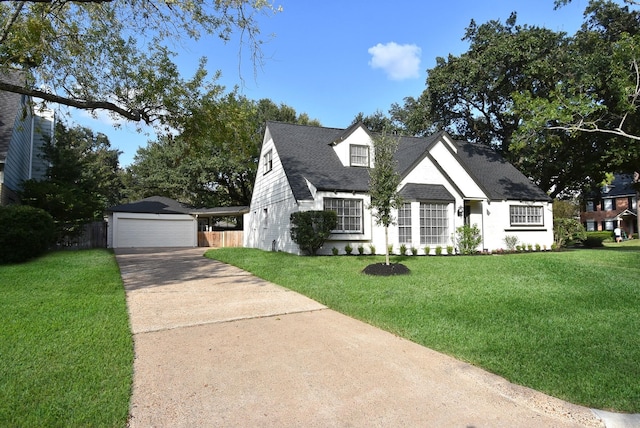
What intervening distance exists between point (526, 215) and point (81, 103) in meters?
18.6

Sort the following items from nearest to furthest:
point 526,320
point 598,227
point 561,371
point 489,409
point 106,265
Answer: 1. point 489,409
2. point 561,371
3. point 526,320
4. point 106,265
5. point 598,227

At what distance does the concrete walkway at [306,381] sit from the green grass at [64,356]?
0.21 metres

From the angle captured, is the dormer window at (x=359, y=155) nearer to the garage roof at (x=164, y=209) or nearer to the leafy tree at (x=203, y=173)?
the leafy tree at (x=203, y=173)

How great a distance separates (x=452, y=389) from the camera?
332cm

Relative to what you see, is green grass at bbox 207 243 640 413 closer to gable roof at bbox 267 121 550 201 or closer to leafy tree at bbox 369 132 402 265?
leafy tree at bbox 369 132 402 265

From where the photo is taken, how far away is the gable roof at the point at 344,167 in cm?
1556

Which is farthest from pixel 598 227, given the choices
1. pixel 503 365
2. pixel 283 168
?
pixel 503 365

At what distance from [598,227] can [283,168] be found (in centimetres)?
4593

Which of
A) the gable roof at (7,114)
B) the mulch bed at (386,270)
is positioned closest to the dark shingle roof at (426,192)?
the mulch bed at (386,270)

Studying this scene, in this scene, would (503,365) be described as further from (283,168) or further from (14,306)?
(283,168)

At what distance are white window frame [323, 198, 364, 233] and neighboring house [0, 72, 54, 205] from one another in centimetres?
991

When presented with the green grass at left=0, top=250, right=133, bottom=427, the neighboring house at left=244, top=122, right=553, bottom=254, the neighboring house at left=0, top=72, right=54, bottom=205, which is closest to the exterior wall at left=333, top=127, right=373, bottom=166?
the neighboring house at left=244, top=122, right=553, bottom=254

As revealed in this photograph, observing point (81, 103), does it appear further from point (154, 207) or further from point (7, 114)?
point (154, 207)

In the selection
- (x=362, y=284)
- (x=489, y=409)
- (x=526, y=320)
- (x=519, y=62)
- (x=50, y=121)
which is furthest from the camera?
(x=50, y=121)
